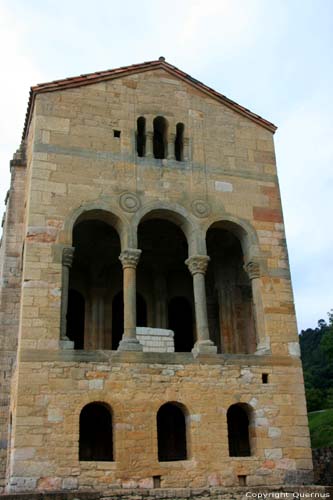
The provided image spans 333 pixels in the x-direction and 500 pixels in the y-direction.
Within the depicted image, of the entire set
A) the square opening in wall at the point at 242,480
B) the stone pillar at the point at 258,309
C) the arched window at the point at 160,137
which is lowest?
the square opening in wall at the point at 242,480

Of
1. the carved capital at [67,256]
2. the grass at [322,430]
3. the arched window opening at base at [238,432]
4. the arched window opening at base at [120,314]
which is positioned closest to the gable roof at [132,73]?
the carved capital at [67,256]

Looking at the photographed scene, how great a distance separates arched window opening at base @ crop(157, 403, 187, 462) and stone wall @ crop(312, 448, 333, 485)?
5380mm

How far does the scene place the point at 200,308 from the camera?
13.7 metres

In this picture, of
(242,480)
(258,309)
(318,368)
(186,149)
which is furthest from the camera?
(318,368)

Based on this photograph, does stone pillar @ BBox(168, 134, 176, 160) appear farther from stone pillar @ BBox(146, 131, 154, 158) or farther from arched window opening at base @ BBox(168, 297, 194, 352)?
arched window opening at base @ BBox(168, 297, 194, 352)

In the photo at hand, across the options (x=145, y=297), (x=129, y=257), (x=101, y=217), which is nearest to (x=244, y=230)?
(x=129, y=257)

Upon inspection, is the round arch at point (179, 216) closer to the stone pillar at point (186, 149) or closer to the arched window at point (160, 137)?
the stone pillar at point (186, 149)

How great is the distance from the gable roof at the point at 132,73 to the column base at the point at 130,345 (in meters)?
6.92

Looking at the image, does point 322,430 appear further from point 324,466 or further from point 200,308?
point 200,308

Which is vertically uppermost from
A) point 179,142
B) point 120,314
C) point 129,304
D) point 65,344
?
point 179,142

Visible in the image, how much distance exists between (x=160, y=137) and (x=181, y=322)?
6.16m

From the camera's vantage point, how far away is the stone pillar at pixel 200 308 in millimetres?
13188

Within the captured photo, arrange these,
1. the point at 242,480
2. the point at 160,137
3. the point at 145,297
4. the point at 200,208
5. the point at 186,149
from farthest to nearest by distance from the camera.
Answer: the point at 145,297 → the point at 160,137 → the point at 186,149 → the point at 200,208 → the point at 242,480

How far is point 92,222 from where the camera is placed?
16.2m
